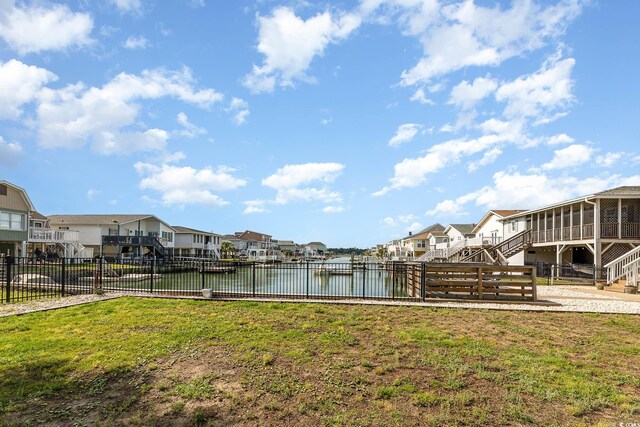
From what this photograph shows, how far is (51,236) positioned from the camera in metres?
33.4

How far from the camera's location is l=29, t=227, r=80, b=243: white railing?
32031 mm

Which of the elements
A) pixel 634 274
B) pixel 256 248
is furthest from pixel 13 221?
pixel 256 248

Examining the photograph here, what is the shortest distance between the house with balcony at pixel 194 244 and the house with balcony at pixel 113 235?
10044mm

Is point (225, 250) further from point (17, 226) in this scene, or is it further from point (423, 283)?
point (423, 283)

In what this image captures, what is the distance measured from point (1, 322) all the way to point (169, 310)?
3.81 metres

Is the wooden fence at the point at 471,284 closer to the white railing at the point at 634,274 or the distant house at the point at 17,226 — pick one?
the white railing at the point at 634,274

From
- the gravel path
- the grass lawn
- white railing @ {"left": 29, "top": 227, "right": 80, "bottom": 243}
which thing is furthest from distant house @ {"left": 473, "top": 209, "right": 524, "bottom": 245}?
white railing @ {"left": 29, "top": 227, "right": 80, "bottom": 243}

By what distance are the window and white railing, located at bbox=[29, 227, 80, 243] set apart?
3.57 ft

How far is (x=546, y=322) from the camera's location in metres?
9.33

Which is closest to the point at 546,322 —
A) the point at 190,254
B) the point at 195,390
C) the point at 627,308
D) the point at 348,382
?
the point at 627,308

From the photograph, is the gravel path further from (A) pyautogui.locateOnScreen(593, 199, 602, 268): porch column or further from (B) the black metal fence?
(A) pyautogui.locateOnScreen(593, 199, 602, 268): porch column

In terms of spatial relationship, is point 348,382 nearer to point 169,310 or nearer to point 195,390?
point 195,390

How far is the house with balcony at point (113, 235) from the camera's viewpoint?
1655 inches

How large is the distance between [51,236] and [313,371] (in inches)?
1475
